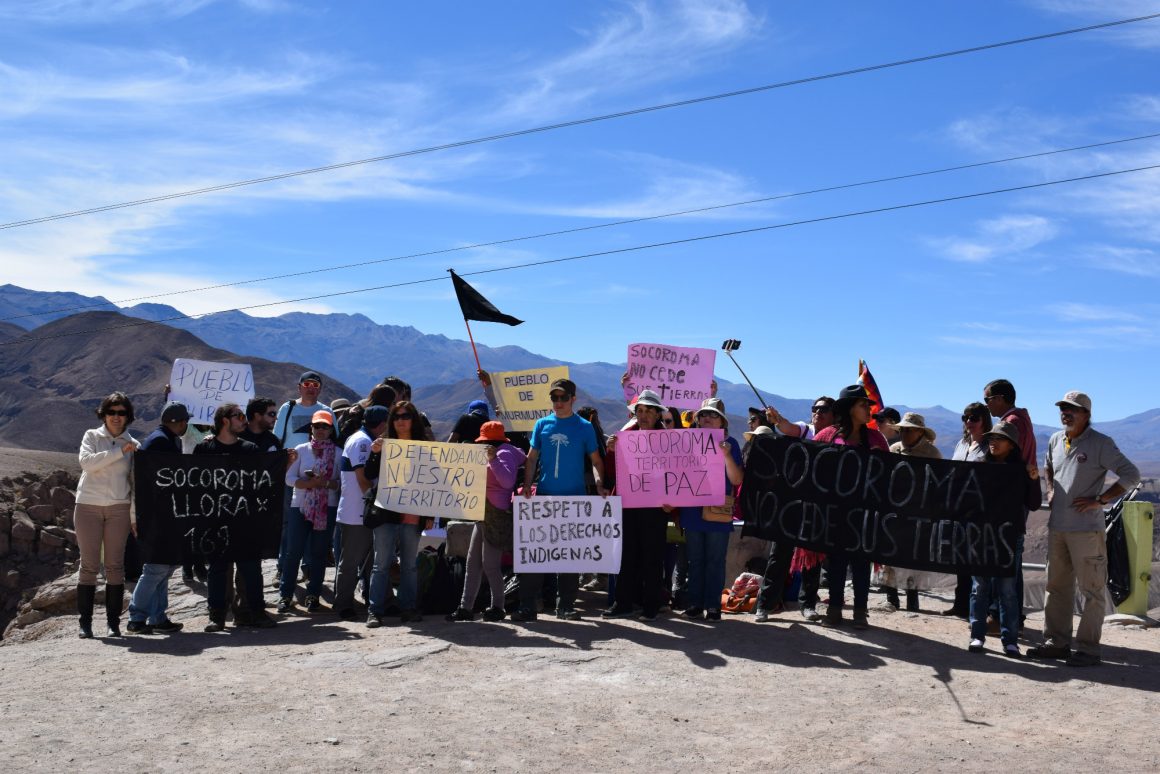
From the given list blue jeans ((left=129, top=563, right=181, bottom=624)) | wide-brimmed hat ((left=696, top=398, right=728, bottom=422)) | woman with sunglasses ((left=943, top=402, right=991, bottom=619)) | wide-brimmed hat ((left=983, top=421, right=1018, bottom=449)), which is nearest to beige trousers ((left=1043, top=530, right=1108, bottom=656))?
woman with sunglasses ((left=943, top=402, right=991, bottom=619))

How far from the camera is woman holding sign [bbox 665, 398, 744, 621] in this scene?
988 cm

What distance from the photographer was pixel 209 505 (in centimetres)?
1005

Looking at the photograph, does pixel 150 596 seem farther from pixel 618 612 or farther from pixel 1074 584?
pixel 1074 584

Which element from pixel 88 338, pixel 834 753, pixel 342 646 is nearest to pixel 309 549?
pixel 342 646

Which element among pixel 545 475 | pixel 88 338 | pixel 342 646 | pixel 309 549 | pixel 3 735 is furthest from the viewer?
pixel 88 338

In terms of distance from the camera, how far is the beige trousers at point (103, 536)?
956 centimetres

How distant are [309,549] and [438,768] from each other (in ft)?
18.0

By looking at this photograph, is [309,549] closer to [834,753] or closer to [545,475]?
[545,475]

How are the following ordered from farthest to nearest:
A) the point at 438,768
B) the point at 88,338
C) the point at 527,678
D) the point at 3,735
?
the point at 88,338, the point at 527,678, the point at 3,735, the point at 438,768

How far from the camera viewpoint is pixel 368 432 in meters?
10.4

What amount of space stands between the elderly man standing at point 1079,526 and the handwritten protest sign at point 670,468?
2765 millimetres

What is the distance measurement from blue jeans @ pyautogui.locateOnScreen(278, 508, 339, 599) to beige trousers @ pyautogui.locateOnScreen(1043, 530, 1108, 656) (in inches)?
258

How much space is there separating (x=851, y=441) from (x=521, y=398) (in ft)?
14.9

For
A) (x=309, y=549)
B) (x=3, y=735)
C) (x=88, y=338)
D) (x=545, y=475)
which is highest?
(x=88, y=338)
